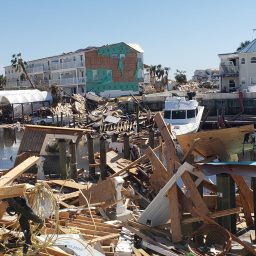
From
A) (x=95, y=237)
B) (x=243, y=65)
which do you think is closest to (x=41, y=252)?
(x=95, y=237)

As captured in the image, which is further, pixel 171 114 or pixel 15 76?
pixel 15 76

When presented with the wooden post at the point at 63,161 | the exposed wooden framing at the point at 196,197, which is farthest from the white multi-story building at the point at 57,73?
the exposed wooden framing at the point at 196,197

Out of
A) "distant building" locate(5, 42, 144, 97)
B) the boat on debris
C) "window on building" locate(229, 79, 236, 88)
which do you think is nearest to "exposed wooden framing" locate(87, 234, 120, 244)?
the boat on debris

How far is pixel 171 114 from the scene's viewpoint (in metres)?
38.5

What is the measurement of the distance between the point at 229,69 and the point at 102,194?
5444 cm

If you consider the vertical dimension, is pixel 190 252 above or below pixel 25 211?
below

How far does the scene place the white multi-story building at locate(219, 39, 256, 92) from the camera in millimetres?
63459

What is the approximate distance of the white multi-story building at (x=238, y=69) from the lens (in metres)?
63.5

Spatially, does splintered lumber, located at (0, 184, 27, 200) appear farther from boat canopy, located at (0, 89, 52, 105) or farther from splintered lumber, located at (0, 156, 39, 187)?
boat canopy, located at (0, 89, 52, 105)

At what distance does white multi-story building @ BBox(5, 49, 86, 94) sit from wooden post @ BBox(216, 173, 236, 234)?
7324cm

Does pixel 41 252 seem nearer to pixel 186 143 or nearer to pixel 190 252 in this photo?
pixel 190 252

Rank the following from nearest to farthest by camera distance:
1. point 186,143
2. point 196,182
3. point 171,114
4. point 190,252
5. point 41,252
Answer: point 41,252, point 190,252, point 196,182, point 186,143, point 171,114

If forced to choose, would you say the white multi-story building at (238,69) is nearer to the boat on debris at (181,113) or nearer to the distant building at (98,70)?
the distant building at (98,70)

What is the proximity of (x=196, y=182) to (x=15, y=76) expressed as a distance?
95.2 meters
